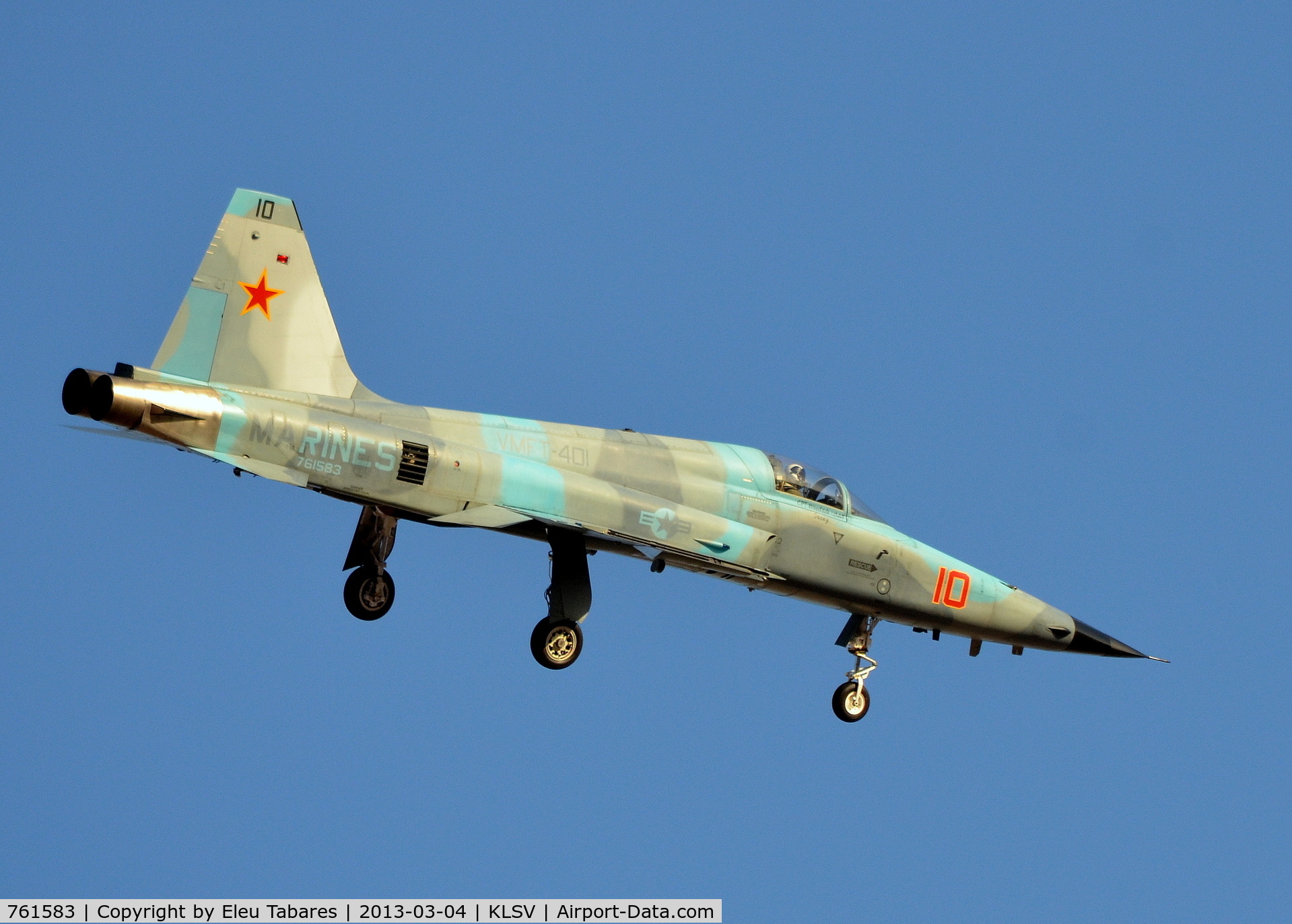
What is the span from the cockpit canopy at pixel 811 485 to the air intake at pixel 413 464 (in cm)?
536

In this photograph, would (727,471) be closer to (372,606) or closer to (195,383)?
(372,606)

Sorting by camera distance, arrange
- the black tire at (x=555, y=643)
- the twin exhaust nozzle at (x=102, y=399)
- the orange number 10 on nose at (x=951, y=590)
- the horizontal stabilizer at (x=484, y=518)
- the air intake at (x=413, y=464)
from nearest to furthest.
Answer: the twin exhaust nozzle at (x=102, y=399) → the air intake at (x=413, y=464) → the horizontal stabilizer at (x=484, y=518) → the black tire at (x=555, y=643) → the orange number 10 on nose at (x=951, y=590)

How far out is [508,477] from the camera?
1919 cm

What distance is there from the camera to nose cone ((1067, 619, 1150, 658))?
78.4ft

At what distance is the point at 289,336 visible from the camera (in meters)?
18.6

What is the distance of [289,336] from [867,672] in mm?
9399

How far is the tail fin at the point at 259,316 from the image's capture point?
17781mm

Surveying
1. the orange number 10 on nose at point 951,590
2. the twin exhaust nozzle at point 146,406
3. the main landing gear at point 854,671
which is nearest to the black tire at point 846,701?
the main landing gear at point 854,671

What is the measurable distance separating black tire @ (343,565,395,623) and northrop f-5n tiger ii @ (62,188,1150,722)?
2cm

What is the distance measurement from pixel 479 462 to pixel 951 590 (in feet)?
24.2

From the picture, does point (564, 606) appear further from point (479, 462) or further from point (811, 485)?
point (811, 485)

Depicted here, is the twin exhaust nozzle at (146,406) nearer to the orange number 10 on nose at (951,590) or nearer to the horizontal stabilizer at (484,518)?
the horizontal stabilizer at (484,518)

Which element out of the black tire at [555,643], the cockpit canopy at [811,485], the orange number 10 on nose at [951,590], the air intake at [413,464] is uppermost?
the cockpit canopy at [811,485]

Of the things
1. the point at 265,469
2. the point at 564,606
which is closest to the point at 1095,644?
the point at 564,606
